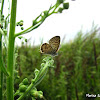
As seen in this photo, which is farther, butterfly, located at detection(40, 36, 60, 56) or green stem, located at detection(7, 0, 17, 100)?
butterfly, located at detection(40, 36, 60, 56)

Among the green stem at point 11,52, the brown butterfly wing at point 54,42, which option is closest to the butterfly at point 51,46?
the brown butterfly wing at point 54,42

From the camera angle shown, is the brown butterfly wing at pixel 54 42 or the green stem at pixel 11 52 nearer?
the green stem at pixel 11 52

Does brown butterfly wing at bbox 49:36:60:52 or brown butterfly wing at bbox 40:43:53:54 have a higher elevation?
brown butterfly wing at bbox 49:36:60:52

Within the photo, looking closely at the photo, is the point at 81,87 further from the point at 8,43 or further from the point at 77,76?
the point at 8,43

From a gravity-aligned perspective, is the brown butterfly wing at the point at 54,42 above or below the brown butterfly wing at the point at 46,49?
above

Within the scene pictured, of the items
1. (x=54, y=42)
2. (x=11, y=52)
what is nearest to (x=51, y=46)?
(x=54, y=42)

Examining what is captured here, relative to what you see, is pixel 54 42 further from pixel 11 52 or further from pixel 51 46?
pixel 11 52

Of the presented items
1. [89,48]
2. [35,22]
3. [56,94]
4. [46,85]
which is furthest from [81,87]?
[35,22]

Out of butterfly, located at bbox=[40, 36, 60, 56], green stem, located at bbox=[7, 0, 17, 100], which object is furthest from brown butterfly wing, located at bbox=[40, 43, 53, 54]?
green stem, located at bbox=[7, 0, 17, 100]

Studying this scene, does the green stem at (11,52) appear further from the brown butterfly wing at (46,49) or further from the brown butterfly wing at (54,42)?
the brown butterfly wing at (54,42)

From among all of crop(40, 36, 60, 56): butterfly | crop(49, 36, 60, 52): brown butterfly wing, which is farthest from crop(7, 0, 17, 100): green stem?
crop(49, 36, 60, 52): brown butterfly wing

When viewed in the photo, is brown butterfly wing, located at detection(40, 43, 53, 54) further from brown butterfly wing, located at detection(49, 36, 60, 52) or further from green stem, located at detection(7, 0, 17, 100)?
green stem, located at detection(7, 0, 17, 100)
